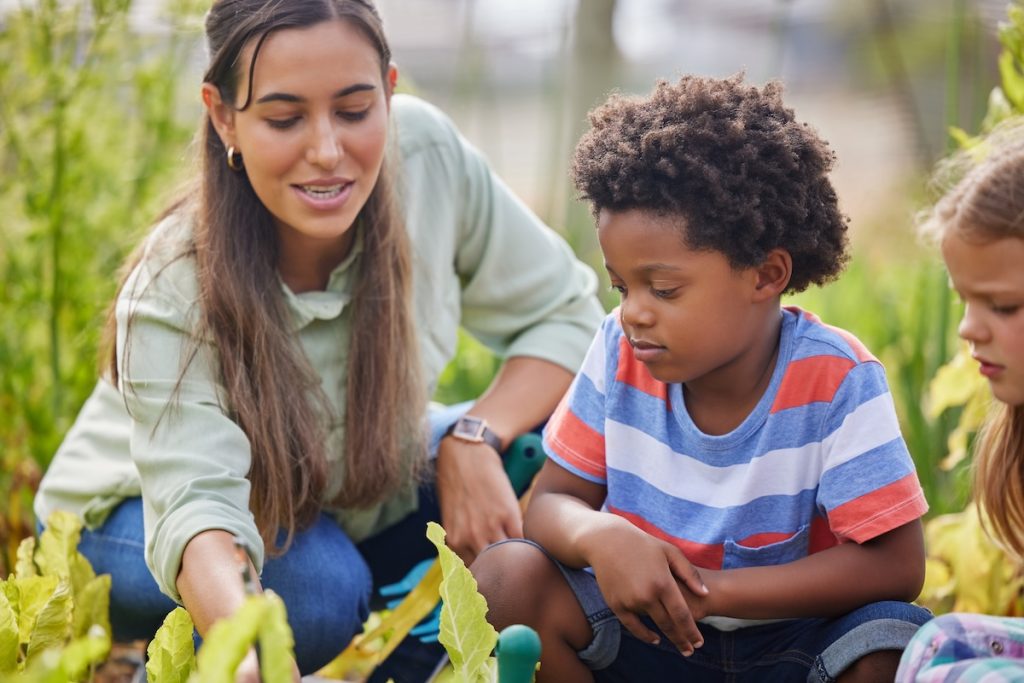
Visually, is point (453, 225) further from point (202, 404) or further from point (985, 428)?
point (985, 428)

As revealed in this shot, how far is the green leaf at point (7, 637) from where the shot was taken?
1578mm

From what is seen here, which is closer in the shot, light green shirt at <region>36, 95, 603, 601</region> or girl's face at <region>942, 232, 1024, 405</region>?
girl's face at <region>942, 232, 1024, 405</region>

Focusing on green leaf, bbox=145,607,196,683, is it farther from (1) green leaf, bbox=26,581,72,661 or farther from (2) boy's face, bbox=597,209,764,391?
(2) boy's face, bbox=597,209,764,391

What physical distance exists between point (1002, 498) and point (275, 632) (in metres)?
1.03

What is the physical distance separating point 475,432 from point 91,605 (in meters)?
0.69

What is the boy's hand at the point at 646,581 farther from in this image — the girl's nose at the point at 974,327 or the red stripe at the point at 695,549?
the girl's nose at the point at 974,327

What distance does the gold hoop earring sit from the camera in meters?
2.02

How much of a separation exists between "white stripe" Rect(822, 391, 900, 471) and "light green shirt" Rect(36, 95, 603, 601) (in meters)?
0.79

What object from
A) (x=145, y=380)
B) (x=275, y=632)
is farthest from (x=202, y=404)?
(x=275, y=632)

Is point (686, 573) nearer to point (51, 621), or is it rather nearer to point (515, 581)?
point (515, 581)

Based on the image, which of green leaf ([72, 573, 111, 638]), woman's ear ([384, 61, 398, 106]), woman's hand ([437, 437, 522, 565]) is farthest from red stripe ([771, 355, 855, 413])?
green leaf ([72, 573, 111, 638])

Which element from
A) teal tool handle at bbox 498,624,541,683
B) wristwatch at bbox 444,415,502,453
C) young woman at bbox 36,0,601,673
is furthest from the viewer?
wristwatch at bbox 444,415,502,453

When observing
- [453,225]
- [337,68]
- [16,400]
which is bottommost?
[16,400]

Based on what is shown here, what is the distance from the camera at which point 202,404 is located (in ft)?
6.35
